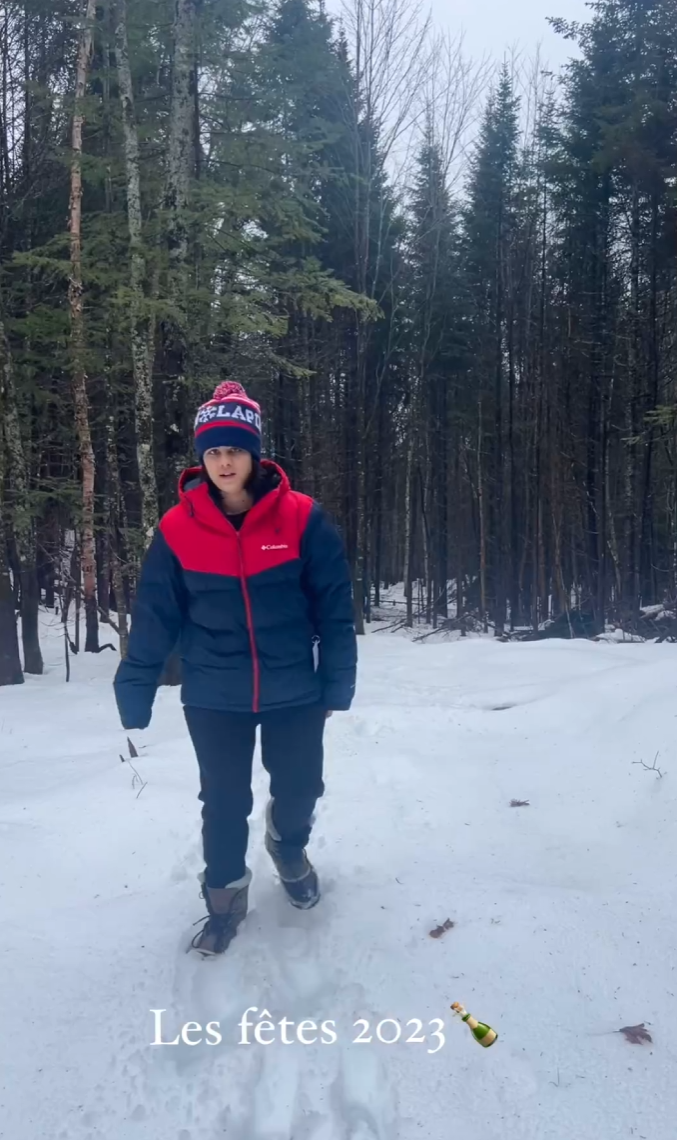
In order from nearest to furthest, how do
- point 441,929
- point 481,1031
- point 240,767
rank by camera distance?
point 481,1031
point 240,767
point 441,929

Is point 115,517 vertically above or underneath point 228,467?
underneath

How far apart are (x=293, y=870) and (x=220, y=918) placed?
363 mm

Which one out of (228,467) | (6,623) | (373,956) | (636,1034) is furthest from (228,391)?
(6,623)

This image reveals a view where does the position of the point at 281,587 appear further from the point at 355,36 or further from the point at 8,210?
the point at 355,36

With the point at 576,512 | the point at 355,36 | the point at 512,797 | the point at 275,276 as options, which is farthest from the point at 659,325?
the point at 512,797

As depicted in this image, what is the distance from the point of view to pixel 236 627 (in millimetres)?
3027

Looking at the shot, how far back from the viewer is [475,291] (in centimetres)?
2348

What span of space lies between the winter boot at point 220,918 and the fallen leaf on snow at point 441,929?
782 millimetres

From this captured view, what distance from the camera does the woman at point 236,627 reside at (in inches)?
118

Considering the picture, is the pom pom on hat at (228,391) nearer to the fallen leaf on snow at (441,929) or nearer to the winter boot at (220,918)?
the winter boot at (220,918)

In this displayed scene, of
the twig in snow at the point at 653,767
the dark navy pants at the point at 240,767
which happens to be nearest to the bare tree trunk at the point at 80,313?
the twig in snow at the point at 653,767

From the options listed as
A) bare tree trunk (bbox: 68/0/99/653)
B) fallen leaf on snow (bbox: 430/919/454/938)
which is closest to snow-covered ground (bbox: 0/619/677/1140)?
fallen leaf on snow (bbox: 430/919/454/938)

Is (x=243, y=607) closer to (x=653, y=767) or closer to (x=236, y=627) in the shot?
(x=236, y=627)

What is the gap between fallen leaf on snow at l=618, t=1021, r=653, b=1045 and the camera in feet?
8.78
